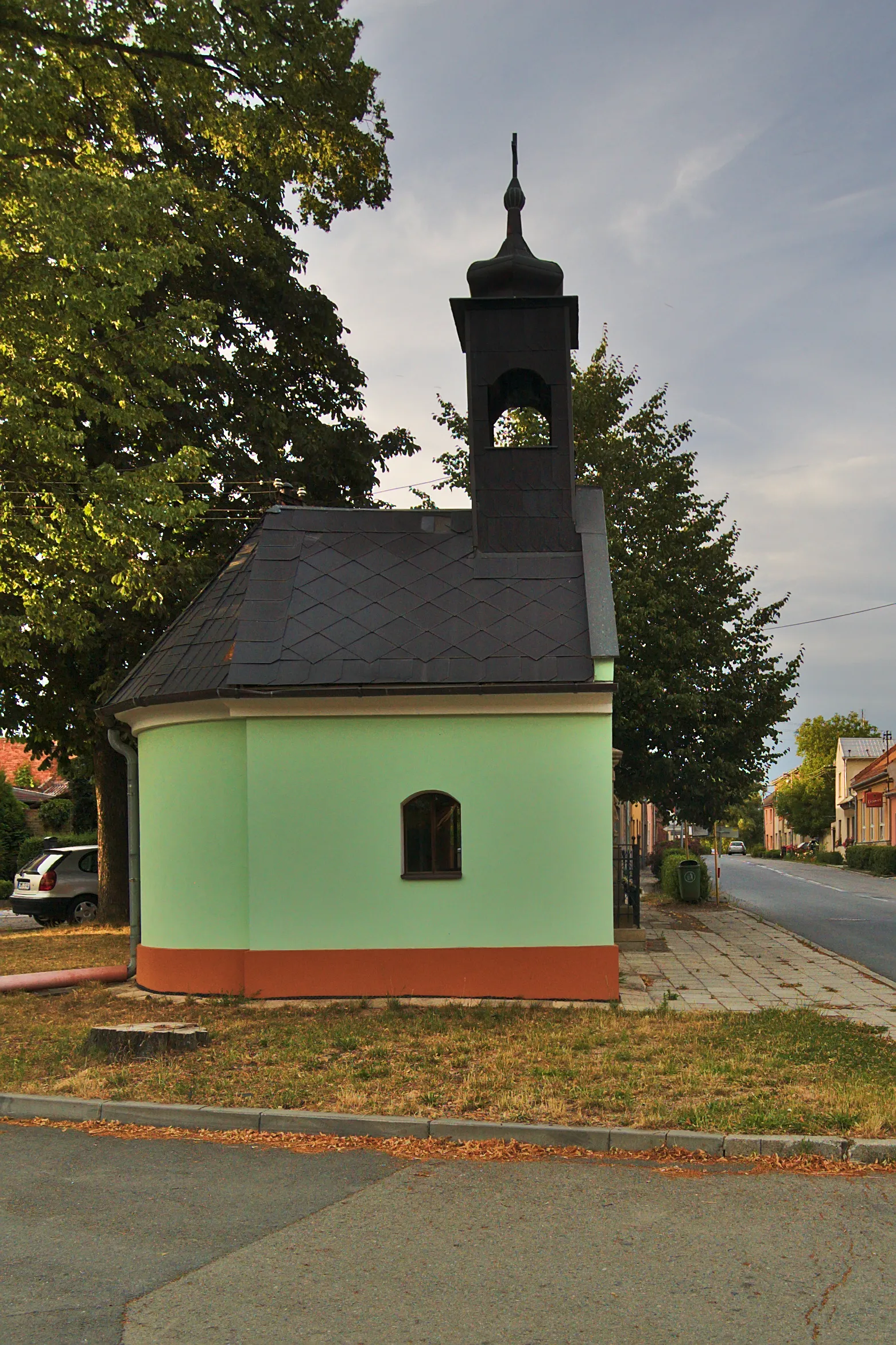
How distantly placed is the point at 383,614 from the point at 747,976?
5990 millimetres

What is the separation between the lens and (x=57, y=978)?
13156 millimetres

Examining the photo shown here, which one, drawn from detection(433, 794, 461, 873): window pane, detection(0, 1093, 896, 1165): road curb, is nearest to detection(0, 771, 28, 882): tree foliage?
detection(433, 794, 461, 873): window pane

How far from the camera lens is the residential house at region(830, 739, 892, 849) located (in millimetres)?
71062

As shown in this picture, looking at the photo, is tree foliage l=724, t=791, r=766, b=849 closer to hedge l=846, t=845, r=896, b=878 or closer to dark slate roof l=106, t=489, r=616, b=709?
hedge l=846, t=845, r=896, b=878

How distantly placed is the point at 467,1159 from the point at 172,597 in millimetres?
11920

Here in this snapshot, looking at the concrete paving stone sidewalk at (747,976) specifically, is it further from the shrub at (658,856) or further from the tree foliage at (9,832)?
the tree foliage at (9,832)

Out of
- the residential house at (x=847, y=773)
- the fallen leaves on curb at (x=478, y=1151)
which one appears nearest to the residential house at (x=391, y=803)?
the fallen leaves on curb at (x=478, y=1151)

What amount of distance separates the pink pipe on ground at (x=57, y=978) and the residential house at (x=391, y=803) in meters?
0.93

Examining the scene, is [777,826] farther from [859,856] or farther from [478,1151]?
[478,1151]

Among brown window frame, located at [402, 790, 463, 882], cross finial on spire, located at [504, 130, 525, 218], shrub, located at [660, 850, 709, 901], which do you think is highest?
cross finial on spire, located at [504, 130, 525, 218]

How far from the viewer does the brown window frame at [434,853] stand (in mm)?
11859

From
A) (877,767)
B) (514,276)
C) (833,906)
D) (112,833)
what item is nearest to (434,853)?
(514,276)

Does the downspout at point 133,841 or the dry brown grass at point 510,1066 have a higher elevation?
the downspout at point 133,841

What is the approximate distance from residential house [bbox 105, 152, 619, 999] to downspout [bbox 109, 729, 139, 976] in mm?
909
